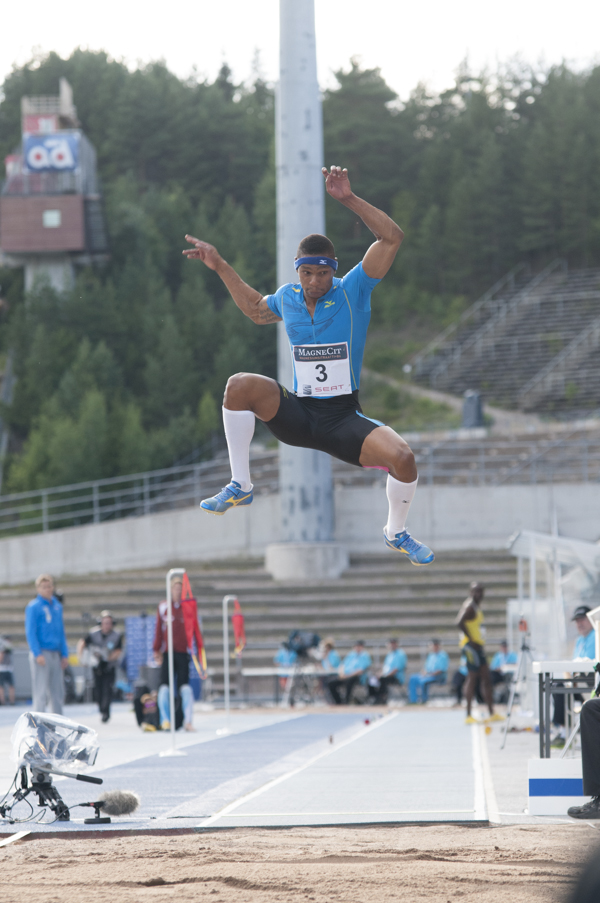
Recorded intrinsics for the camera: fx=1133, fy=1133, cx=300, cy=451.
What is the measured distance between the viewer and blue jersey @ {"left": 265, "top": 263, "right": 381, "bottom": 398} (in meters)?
5.80

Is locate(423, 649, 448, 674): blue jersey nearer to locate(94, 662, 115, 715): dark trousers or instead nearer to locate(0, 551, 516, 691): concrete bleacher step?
locate(0, 551, 516, 691): concrete bleacher step

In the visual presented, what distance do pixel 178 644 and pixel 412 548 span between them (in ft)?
27.1

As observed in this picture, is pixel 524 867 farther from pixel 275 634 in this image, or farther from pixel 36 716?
pixel 275 634

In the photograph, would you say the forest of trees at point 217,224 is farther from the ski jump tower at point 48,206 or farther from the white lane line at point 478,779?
the white lane line at point 478,779

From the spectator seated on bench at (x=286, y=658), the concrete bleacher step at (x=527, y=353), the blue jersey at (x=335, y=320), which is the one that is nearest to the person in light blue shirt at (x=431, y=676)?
the spectator seated on bench at (x=286, y=658)

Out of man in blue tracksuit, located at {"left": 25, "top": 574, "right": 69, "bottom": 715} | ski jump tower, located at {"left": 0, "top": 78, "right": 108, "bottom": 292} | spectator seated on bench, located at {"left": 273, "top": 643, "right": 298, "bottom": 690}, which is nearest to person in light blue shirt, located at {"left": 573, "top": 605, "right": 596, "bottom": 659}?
man in blue tracksuit, located at {"left": 25, "top": 574, "right": 69, "bottom": 715}

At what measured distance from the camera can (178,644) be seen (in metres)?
13.8

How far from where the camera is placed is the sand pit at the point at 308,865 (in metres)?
5.15

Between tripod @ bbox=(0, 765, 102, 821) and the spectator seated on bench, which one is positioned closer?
tripod @ bbox=(0, 765, 102, 821)

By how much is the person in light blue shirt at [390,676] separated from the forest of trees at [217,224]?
17.3 metres

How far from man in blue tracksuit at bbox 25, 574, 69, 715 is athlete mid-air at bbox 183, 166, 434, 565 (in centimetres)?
736

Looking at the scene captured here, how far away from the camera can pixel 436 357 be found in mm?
50344

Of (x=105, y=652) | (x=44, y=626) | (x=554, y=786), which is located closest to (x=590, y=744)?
(x=554, y=786)

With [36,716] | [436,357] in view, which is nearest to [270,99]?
[436,357]
